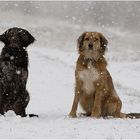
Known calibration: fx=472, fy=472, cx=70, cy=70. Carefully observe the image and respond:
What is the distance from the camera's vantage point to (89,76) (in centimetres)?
1267

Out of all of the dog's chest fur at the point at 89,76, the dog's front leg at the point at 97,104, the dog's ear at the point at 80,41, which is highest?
the dog's ear at the point at 80,41

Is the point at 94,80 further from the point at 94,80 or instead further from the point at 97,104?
the point at 97,104

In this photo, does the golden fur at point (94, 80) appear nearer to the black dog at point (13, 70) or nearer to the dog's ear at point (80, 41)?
the dog's ear at point (80, 41)

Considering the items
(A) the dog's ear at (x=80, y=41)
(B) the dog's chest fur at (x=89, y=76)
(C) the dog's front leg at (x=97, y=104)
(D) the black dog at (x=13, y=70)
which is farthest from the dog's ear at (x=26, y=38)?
(C) the dog's front leg at (x=97, y=104)

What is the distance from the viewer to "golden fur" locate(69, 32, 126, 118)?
12.7m

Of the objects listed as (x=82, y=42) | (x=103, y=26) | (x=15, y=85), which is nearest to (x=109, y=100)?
(x=82, y=42)

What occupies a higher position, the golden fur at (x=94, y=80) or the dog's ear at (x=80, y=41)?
the dog's ear at (x=80, y=41)

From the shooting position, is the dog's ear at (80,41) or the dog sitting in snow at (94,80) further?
the dog's ear at (80,41)

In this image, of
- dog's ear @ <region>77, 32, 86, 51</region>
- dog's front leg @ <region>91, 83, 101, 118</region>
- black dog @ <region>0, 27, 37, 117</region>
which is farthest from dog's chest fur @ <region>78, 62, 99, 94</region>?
black dog @ <region>0, 27, 37, 117</region>

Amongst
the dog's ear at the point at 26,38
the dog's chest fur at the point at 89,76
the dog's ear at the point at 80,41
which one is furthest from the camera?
the dog's ear at the point at 80,41

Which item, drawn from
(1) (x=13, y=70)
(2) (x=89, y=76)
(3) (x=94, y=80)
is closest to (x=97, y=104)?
(3) (x=94, y=80)

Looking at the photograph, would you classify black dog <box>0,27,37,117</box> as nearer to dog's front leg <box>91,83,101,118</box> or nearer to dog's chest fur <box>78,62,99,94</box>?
dog's chest fur <box>78,62,99,94</box>

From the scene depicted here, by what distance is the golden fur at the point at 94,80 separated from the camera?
12.7 m

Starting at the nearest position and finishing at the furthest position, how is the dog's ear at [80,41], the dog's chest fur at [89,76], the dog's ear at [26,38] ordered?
the dog's chest fur at [89,76] → the dog's ear at [26,38] → the dog's ear at [80,41]
